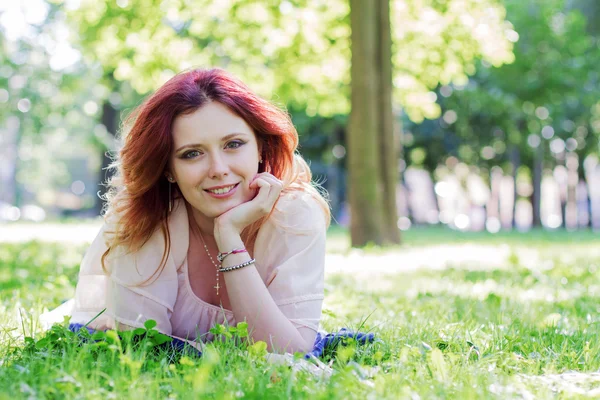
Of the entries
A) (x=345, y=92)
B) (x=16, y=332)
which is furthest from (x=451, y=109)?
(x=16, y=332)

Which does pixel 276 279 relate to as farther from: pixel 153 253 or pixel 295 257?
pixel 153 253

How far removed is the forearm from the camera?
3.19 meters

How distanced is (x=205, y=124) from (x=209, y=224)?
0.61 meters

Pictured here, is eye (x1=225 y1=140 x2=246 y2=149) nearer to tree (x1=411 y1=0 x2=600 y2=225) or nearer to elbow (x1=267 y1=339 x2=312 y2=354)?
elbow (x1=267 y1=339 x2=312 y2=354)

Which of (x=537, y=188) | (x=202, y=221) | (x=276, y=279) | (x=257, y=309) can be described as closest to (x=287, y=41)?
(x=202, y=221)

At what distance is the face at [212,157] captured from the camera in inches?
133

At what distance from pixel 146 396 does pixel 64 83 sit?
24706 mm

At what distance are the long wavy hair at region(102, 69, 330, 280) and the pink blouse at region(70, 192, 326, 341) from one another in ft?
0.20

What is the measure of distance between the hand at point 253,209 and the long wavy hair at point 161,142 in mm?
226

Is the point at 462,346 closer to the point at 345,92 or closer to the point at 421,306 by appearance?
the point at 421,306

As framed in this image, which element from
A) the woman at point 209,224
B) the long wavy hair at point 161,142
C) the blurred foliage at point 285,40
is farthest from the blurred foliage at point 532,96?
the woman at point 209,224

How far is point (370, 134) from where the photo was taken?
12.0 m

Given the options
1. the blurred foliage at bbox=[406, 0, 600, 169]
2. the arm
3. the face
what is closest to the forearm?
the arm

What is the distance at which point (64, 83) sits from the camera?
25.2 m
